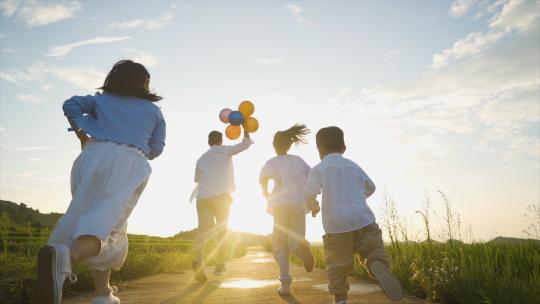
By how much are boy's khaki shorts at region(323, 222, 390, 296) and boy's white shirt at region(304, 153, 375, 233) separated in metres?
0.08

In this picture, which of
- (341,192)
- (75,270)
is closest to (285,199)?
(341,192)

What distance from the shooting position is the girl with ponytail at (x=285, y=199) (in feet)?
19.0

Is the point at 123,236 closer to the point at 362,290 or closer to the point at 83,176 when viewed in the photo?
the point at 83,176

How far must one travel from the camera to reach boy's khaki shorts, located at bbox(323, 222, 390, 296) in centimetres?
372

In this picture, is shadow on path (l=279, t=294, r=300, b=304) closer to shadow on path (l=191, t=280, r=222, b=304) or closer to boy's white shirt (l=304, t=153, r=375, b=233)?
shadow on path (l=191, t=280, r=222, b=304)

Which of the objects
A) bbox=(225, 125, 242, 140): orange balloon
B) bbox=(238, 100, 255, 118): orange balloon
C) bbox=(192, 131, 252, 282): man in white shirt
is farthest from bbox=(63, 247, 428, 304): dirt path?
bbox=(238, 100, 255, 118): orange balloon

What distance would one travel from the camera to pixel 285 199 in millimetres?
6051

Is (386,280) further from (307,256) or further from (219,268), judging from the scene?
(219,268)

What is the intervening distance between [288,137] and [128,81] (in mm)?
3387

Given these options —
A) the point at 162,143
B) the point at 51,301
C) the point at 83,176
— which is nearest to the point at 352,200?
the point at 162,143

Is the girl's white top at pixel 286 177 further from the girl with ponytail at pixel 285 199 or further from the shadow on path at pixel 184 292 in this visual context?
the shadow on path at pixel 184 292

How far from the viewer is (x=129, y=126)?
132 inches

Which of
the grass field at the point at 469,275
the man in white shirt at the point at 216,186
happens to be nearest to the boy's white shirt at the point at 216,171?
the man in white shirt at the point at 216,186

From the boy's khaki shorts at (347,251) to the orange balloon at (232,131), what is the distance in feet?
12.9
